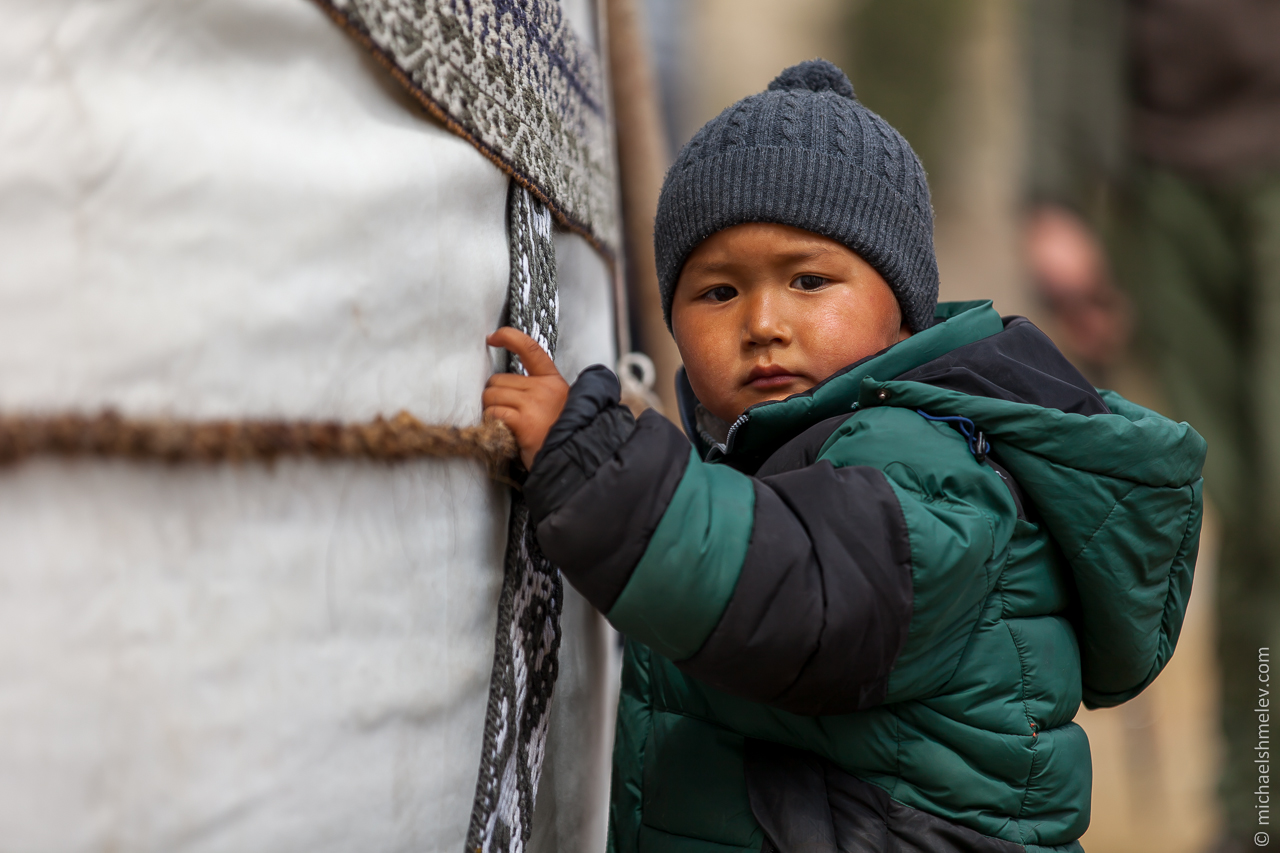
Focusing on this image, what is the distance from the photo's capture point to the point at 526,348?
646 millimetres

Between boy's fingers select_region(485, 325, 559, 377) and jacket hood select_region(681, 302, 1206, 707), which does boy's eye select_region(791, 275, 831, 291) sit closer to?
jacket hood select_region(681, 302, 1206, 707)

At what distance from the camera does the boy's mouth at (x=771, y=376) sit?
86 centimetres

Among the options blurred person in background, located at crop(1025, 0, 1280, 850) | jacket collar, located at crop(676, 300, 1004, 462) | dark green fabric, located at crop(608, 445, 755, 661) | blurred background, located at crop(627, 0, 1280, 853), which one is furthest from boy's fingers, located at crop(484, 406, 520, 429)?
blurred person in background, located at crop(1025, 0, 1280, 850)

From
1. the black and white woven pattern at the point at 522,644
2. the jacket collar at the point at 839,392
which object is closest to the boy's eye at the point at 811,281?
the jacket collar at the point at 839,392

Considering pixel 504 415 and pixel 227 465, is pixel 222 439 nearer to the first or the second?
pixel 227 465

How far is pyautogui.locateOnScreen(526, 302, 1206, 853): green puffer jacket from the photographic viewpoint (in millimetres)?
599

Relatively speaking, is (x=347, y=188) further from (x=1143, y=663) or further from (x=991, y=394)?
(x=1143, y=663)

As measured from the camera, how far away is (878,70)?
11.5 ft

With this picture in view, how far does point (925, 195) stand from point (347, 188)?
696 mm

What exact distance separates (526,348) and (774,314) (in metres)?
0.29

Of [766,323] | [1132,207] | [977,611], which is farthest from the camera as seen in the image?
[1132,207]

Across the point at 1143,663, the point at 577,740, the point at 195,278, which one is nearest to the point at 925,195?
the point at 1143,663

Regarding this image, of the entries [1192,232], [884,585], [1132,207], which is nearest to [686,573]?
[884,585]

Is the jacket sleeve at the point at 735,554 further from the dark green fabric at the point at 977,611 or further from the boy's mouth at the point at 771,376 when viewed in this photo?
the boy's mouth at the point at 771,376
